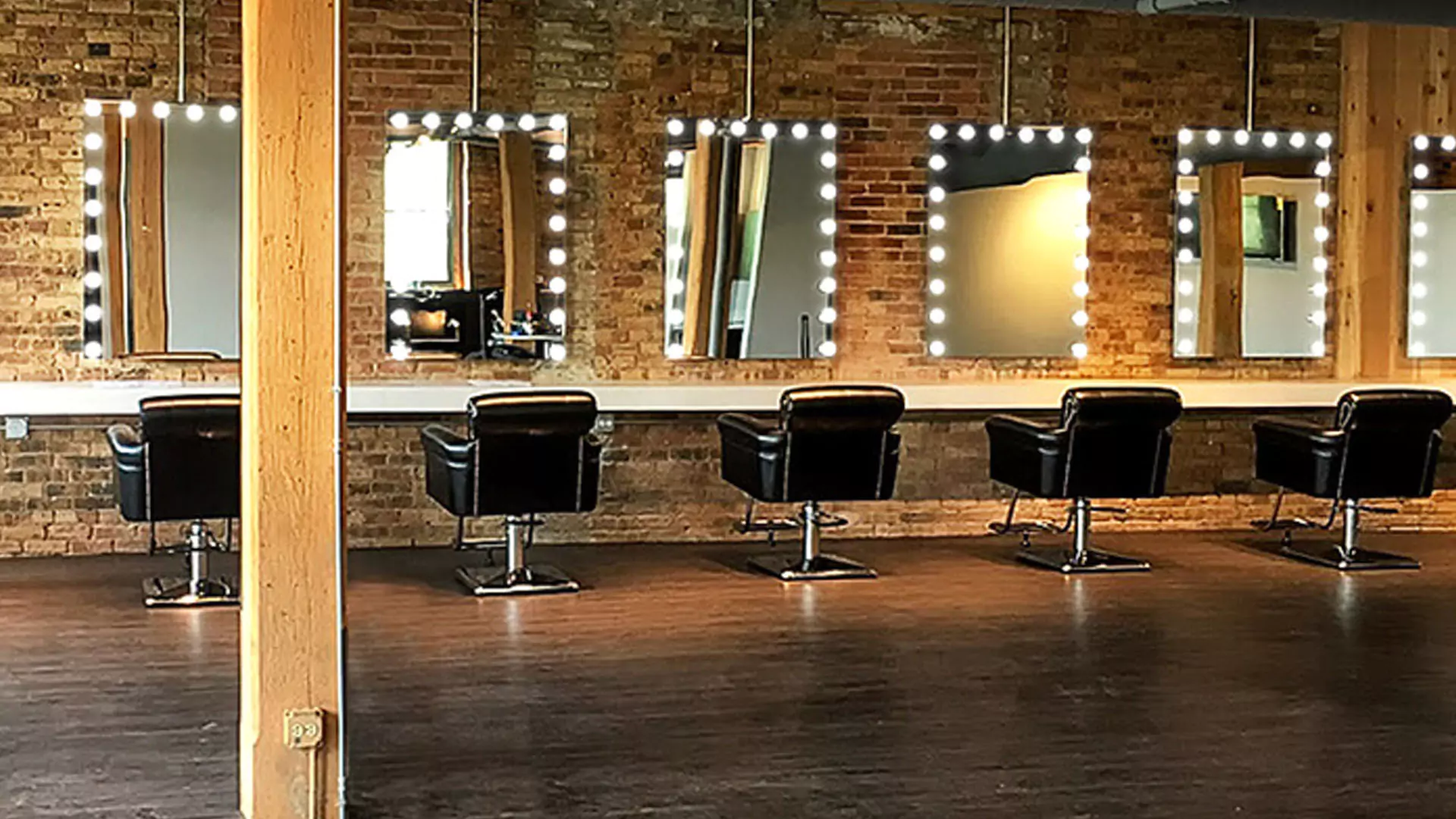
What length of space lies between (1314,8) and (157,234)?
210 inches

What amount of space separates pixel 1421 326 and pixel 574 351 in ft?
15.1

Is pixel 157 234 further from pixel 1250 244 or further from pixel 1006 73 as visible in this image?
pixel 1250 244

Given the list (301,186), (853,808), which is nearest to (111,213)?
(301,186)

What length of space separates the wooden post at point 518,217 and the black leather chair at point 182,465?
1851 millimetres

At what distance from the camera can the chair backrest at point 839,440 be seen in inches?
310

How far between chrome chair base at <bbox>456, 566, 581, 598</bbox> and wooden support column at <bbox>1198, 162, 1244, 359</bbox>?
384cm

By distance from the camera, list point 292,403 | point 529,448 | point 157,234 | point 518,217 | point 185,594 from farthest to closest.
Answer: point 518,217 → point 157,234 → point 529,448 → point 185,594 → point 292,403

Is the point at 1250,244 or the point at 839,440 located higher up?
the point at 1250,244

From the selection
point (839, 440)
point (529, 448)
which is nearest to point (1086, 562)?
point (839, 440)

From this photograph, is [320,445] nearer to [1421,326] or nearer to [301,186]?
[301,186]

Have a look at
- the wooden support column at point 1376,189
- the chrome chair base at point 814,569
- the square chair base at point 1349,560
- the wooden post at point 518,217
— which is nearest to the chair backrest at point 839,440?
the chrome chair base at point 814,569

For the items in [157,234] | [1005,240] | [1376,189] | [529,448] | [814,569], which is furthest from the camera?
[1376,189]

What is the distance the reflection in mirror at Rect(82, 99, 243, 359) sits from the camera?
8.41 metres

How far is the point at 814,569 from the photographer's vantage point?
823 cm
